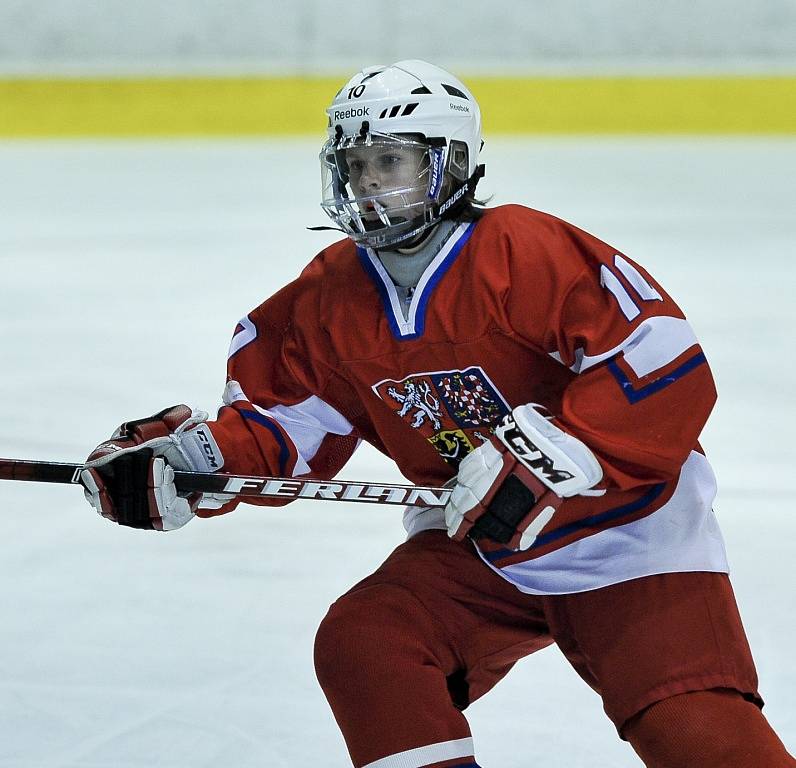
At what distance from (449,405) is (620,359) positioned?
272 millimetres

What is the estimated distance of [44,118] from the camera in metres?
6.99

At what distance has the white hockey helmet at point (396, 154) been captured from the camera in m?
1.87

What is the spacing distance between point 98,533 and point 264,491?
3.58 feet

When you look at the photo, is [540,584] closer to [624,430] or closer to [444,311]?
[624,430]

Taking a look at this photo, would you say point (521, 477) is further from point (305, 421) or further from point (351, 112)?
point (351, 112)

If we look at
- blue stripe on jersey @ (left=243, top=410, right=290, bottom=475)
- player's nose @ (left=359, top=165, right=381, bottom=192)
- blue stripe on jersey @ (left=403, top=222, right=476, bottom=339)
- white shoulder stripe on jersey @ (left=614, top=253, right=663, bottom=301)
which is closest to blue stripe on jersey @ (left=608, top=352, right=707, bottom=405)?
white shoulder stripe on jersey @ (left=614, top=253, right=663, bottom=301)

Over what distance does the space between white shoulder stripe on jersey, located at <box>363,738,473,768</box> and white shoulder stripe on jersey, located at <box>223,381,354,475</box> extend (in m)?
0.52

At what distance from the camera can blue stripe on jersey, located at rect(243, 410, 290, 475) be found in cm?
202

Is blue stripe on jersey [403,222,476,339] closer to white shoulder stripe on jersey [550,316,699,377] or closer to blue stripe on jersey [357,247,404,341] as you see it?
blue stripe on jersey [357,247,404,341]

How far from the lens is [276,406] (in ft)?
6.70

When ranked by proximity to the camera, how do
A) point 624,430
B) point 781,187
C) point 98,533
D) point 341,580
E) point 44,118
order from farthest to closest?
point 44,118 → point 781,187 → point 98,533 → point 341,580 → point 624,430

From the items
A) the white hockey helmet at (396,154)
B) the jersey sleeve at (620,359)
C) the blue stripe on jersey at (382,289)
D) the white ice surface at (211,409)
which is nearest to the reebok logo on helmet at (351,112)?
the white hockey helmet at (396,154)

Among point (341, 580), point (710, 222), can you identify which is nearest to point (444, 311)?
→ point (341, 580)

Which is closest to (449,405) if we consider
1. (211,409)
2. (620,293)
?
(620,293)
